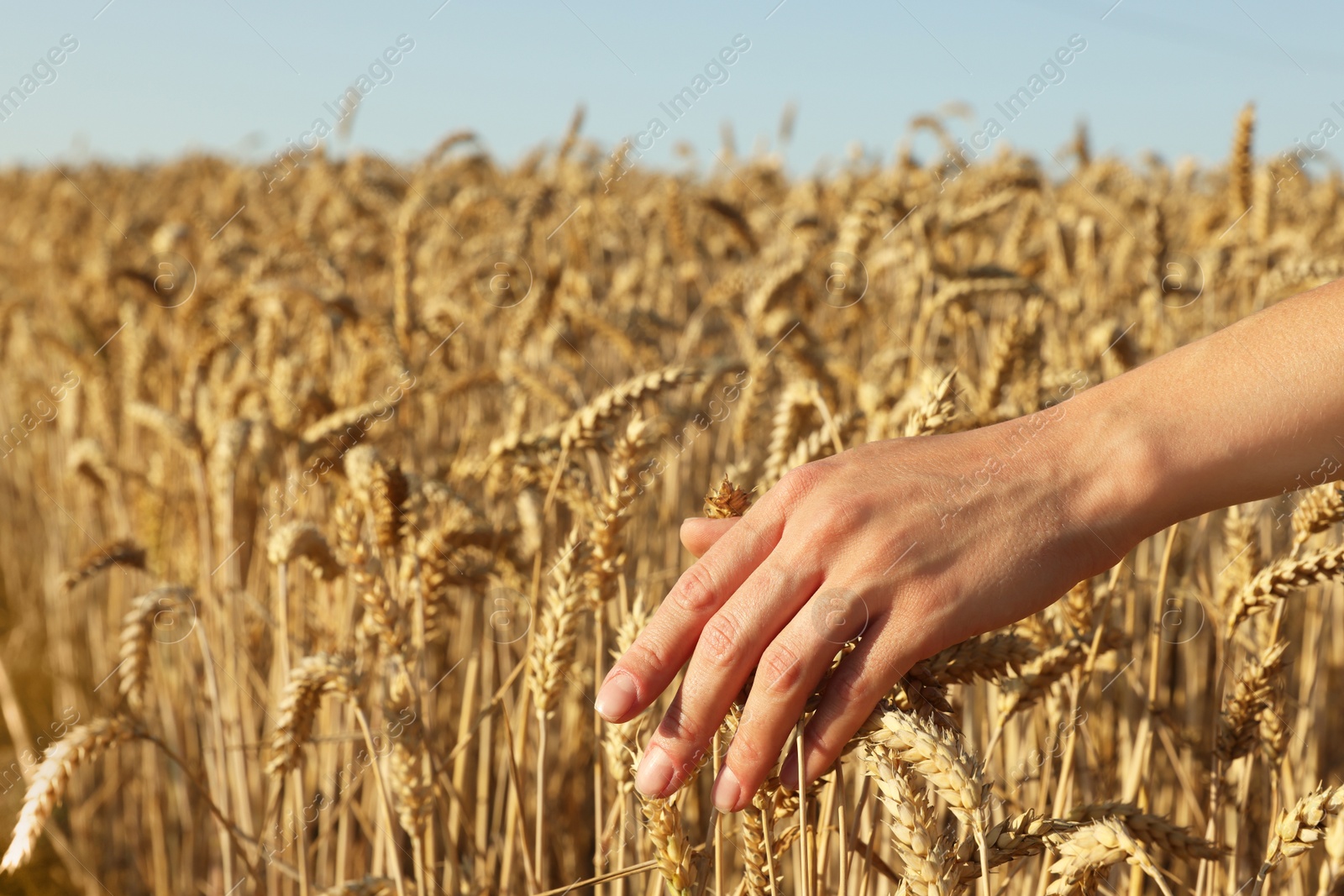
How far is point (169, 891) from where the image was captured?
94.2 inches

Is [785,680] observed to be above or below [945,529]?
below

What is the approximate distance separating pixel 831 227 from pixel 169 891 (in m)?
3.15

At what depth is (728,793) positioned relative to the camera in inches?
33.7

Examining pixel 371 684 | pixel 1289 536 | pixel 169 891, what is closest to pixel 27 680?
pixel 169 891

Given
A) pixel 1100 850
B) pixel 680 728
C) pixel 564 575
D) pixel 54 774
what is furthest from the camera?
pixel 564 575

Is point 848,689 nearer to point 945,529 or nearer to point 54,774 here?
point 945,529

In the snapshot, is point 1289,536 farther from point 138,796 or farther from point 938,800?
point 138,796

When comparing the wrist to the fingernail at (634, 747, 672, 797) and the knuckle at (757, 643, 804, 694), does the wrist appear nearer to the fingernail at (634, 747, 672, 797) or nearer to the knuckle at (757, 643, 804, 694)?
the knuckle at (757, 643, 804, 694)

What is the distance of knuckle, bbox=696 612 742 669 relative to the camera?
841mm

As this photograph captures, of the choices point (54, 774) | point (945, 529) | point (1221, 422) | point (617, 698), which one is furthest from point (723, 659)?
point (54, 774)

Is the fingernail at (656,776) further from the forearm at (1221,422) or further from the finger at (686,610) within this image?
the forearm at (1221,422)

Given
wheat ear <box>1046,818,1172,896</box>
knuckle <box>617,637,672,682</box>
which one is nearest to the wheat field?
wheat ear <box>1046,818,1172,896</box>

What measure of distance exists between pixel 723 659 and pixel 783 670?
0.06m

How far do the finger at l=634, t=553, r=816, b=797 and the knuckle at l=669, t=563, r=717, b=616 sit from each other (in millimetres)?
18
